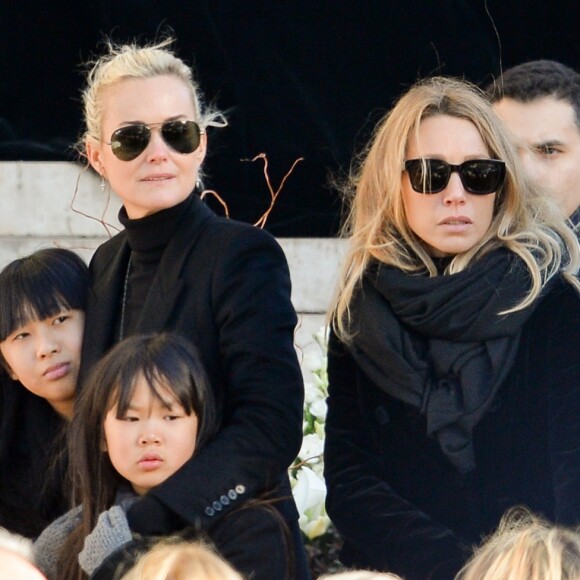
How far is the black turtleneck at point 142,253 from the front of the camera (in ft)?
11.1

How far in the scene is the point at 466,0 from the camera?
538 centimetres

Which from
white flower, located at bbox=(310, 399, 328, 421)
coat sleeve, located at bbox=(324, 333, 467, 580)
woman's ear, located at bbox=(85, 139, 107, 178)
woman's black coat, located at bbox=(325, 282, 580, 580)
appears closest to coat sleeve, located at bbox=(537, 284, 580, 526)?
woman's black coat, located at bbox=(325, 282, 580, 580)

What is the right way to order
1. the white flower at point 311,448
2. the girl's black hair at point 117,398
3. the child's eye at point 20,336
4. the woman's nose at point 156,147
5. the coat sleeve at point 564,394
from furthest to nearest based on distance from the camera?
the white flower at point 311,448 < the child's eye at point 20,336 < the woman's nose at point 156,147 < the girl's black hair at point 117,398 < the coat sleeve at point 564,394

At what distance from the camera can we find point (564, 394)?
3.04 m

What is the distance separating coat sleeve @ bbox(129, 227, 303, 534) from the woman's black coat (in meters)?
0.19

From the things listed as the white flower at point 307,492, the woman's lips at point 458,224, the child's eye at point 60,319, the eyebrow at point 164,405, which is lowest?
the white flower at point 307,492

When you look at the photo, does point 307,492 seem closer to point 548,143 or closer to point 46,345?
point 46,345

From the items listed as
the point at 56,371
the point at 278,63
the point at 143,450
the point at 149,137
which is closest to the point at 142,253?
the point at 149,137

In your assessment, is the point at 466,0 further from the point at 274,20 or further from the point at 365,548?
the point at 365,548

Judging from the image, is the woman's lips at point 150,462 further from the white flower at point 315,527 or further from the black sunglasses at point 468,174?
the white flower at point 315,527

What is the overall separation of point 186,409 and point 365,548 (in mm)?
459

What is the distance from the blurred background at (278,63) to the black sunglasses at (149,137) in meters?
2.07

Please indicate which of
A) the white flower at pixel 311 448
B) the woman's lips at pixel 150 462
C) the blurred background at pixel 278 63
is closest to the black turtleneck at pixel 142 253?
the woman's lips at pixel 150 462

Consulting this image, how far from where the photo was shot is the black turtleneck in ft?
11.1
